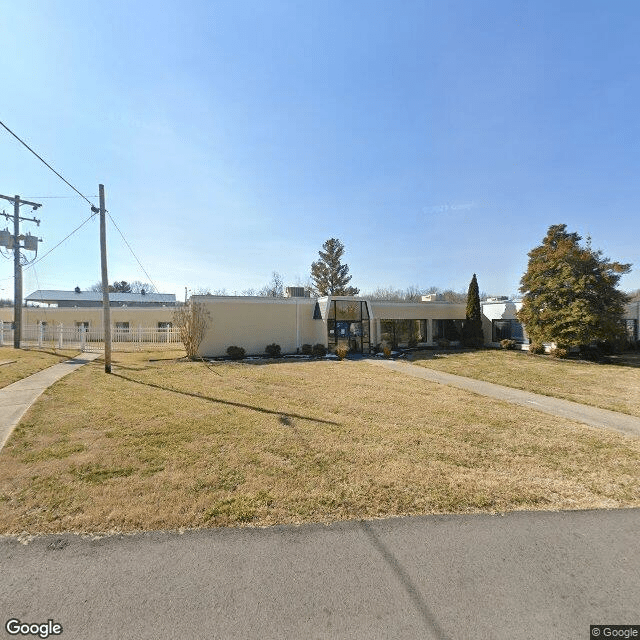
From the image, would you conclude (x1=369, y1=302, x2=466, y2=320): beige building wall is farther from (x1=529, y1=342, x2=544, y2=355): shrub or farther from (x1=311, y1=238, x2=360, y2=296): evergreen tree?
(x1=311, y1=238, x2=360, y2=296): evergreen tree

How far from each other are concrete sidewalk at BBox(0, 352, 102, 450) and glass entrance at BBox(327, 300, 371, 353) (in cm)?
1267

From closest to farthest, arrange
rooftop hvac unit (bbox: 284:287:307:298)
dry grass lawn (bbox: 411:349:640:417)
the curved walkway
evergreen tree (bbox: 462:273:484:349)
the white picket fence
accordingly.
Result: 1. the curved walkway
2. dry grass lawn (bbox: 411:349:640:417)
3. the white picket fence
4. rooftop hvac unit (bbox: 284:287:307:298)
5. evergreen tree (bbox: 462:273:484:349)

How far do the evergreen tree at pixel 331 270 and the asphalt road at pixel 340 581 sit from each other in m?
41.9

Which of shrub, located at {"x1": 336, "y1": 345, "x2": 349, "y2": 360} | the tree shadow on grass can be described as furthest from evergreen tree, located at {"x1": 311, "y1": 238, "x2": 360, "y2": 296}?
the tree shadow on grass

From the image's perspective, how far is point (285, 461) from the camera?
4.82 m

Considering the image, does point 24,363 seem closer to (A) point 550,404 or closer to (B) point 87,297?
(A) point 550,404

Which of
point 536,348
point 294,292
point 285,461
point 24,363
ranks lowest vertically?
point 285,461

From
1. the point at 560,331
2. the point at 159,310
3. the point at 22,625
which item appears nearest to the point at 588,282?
the point at 560,331

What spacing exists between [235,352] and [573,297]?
1849cm

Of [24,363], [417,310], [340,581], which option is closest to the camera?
[340,581]

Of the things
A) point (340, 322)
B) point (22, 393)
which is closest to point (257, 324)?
point (340, 322)

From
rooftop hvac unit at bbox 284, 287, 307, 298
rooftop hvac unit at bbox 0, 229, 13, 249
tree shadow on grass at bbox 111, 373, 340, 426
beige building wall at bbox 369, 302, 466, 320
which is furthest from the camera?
beige building wall at bbox 369, 302, 466, 320

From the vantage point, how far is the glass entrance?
66.1 feet

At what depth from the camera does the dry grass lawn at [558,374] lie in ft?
30.6
